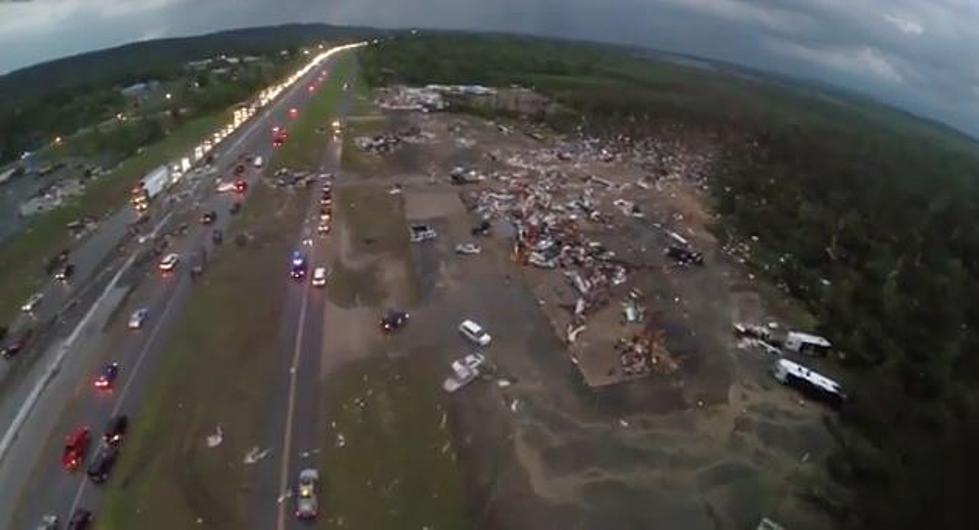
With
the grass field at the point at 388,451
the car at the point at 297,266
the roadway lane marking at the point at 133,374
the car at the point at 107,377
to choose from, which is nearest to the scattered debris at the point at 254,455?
the grass field at the point at 388,451

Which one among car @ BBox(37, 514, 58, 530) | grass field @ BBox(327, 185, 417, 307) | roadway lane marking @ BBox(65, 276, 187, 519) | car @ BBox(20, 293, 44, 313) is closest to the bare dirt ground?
grass field @ BBox(327, 185, 417, 307)

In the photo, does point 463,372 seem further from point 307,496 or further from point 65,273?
point 65,273

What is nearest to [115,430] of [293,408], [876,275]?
[293,408]

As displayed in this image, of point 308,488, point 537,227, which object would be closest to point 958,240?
point 537,227

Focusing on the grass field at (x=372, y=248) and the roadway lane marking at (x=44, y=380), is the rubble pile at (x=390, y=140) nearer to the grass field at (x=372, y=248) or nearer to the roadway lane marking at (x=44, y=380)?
the grass field at (x=372, y=248)

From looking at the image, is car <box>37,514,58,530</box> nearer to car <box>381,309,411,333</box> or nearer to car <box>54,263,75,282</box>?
car <box>381,309,411,333</box>
